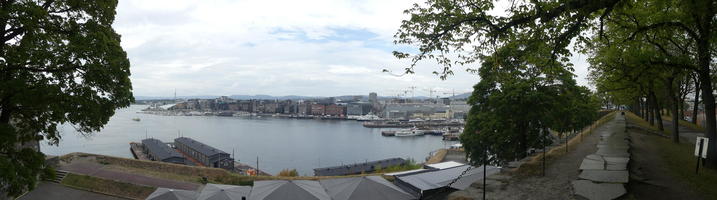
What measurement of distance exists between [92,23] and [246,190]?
7785 millimetres

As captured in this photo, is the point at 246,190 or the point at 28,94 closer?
the point at 28,94

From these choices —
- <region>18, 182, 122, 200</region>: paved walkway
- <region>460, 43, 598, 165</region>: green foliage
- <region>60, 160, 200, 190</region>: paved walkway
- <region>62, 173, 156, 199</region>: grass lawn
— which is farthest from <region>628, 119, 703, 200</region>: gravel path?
<region>18, 182, 122, 200</region>: paved walkway

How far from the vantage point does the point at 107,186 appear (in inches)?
642

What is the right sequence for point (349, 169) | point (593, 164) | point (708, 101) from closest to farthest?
point (593, 164)
point (708, 101)
point (349, 169)

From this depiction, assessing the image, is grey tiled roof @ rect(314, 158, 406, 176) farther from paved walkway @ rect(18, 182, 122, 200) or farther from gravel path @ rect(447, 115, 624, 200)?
gravel path @ rect(447, 115, 624, 200)

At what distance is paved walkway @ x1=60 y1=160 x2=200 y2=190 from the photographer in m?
16.2

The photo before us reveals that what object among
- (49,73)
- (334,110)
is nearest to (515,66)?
(49,73)

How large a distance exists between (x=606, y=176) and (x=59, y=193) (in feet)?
61.7

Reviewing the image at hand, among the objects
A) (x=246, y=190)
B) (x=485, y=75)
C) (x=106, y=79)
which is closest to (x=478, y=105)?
(x=485, y=75)

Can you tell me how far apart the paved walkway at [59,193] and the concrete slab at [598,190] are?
1647cm

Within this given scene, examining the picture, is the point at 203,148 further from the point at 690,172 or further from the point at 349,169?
the point at 690,172

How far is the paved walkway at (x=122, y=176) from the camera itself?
1619 centimetres

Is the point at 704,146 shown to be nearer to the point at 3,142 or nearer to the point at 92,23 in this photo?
the point at 92,23

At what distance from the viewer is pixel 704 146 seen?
7.81 meters
